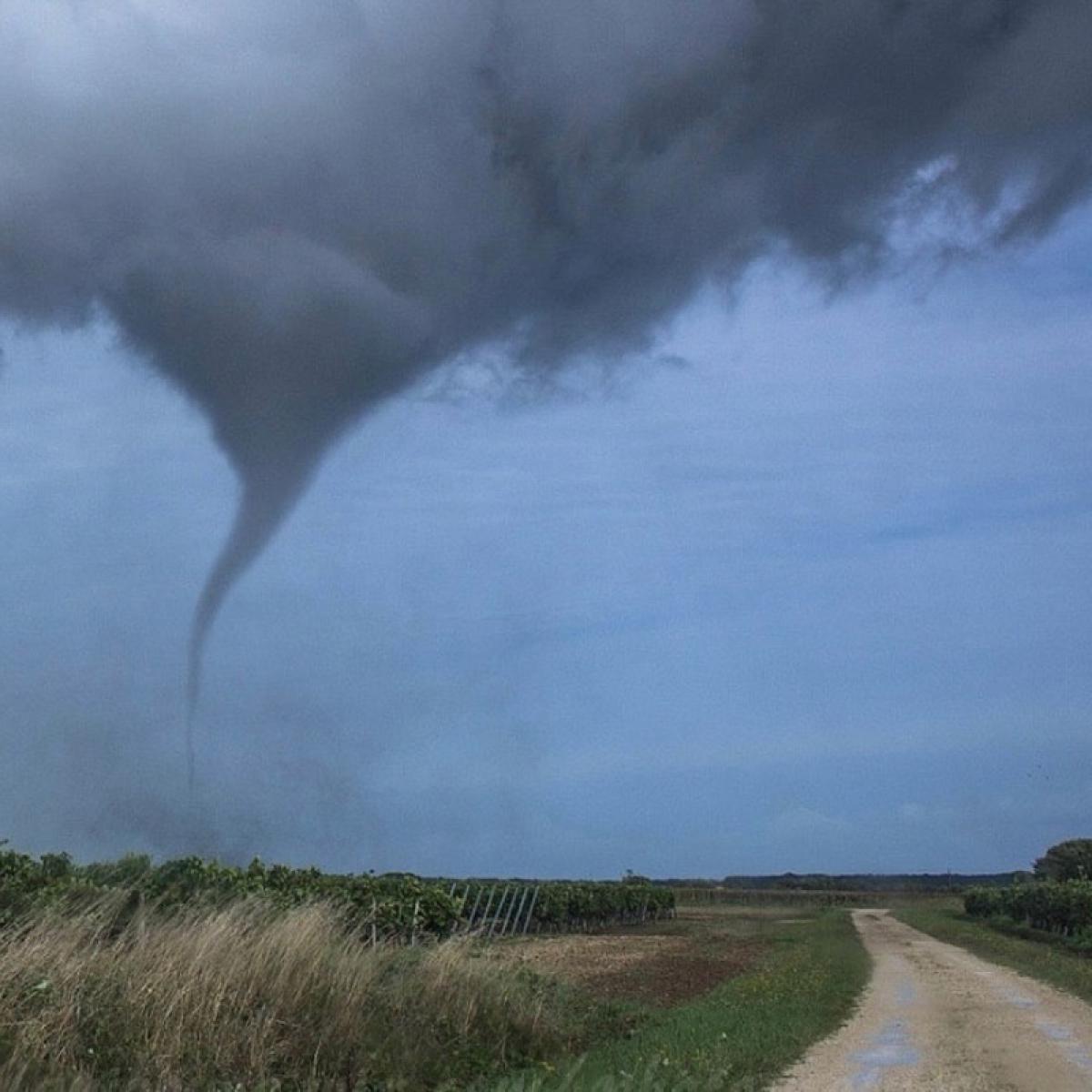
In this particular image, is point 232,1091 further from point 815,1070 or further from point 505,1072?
point 815,1070

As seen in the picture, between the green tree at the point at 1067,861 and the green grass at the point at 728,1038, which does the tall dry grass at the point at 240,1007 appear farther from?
the green tree at the point at 1067,861

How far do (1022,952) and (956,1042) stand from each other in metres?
29.1

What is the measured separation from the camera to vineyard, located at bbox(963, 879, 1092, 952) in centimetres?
5491

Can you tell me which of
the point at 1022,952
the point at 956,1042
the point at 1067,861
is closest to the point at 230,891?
the point at 956,1042

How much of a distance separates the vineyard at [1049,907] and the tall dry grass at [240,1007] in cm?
3821

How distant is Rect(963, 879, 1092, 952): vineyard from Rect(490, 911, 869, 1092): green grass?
899 inches

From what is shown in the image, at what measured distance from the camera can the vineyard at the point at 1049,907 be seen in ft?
180

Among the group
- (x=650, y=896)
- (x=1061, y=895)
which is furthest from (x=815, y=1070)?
(x=650, y=896)

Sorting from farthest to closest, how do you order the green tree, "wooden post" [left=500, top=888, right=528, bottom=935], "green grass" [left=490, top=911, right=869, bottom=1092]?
the green tree
"wooden post" [left=500, top=888, right=528, bottom=935]
"green grass" [left=490, top=911, right=869, bottom=1092]

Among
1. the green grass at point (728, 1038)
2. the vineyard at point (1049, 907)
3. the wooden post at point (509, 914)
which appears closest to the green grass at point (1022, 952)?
the vineyard at point (1049, 907)

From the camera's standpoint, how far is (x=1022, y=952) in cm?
4556

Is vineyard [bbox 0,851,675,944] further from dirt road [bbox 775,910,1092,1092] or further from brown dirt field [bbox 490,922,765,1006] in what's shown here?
dirt road [bbox 775,910,1092,1092]

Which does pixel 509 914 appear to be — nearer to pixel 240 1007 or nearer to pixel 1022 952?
pixel 1022 952

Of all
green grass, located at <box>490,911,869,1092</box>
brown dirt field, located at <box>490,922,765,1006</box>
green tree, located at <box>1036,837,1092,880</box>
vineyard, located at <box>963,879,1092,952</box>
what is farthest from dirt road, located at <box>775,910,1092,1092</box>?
green tree, located at <box>1036,837,1092,880</box>
